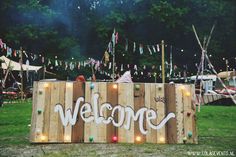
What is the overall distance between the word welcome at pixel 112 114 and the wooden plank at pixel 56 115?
0.07m

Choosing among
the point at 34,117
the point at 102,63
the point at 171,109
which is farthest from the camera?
the point at 102,63

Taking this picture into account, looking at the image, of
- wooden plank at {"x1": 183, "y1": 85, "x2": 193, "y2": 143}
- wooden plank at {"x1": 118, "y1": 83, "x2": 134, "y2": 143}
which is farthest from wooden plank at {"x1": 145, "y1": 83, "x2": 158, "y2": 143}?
wooden plank at {"x1": 183, "y1": 85, "x2": 193, "y2": 143}

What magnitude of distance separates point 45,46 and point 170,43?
37.6 feet

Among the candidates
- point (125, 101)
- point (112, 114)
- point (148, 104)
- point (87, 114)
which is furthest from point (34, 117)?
point (148, 104)

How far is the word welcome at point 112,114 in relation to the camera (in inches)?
235

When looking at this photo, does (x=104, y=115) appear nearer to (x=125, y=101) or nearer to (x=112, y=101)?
(x=112, y=101)

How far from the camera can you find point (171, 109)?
6082 millimetres

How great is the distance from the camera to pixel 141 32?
114ft

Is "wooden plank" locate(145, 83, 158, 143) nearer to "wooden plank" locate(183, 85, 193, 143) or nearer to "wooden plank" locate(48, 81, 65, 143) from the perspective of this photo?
"wooden plank" locate(183, 85, 193, 143)

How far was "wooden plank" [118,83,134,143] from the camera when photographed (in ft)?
19.6

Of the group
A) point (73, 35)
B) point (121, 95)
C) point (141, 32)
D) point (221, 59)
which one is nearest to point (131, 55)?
point (141, 32)

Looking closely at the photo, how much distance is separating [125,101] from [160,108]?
565 mm

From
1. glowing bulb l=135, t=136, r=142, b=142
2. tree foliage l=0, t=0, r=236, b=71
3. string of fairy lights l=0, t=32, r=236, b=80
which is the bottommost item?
glowing bulb l=135, t=136, r=142, b=142

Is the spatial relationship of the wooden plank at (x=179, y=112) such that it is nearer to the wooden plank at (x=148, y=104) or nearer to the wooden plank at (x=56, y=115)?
the wooden plank at (x=148, y=104)
